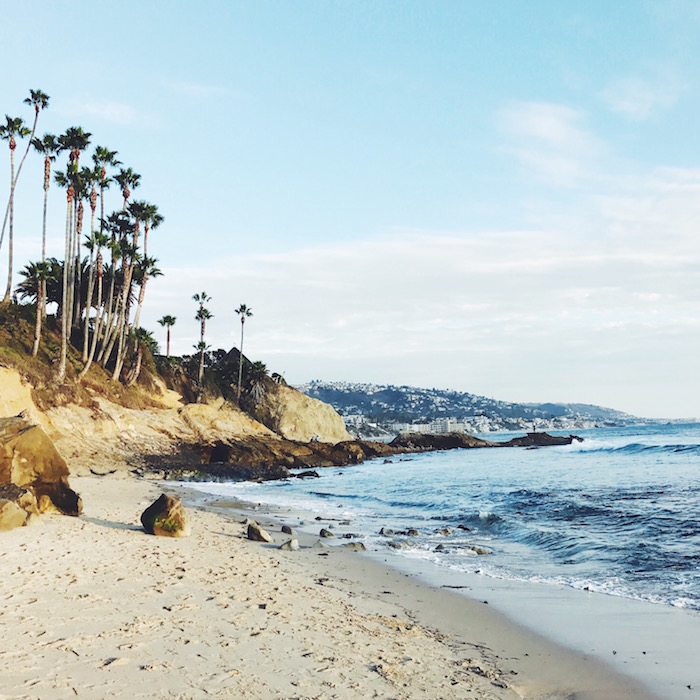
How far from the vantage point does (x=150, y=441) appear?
43.1 meters

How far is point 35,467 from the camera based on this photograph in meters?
15.7

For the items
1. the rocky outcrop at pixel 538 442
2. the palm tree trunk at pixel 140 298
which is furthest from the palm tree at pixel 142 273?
the rocky outcrop at pixel 538 442

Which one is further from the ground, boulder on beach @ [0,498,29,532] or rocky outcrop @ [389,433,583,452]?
boulder on beach @ [0,498,29,532]

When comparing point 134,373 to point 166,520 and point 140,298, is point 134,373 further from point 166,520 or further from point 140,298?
point 166,520

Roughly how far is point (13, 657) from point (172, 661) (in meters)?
1.65

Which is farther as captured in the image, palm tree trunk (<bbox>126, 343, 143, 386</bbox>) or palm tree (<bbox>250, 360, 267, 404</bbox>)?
palm tree (<bbox>250, 360, 267, 404</bbox>)

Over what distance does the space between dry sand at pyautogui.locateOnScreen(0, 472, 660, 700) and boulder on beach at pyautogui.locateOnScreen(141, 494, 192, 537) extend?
6.32ft

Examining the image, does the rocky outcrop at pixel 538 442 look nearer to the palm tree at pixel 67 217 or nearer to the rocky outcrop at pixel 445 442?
the rocky outcrop at pixel 445 442

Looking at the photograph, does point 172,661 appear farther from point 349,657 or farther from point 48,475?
point 48,475

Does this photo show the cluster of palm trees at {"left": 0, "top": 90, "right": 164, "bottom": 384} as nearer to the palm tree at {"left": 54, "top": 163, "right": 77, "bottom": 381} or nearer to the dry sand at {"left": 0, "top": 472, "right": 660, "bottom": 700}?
the palm tree at {"left": 54, "top": 163, "right": 77, "bottom": 381}

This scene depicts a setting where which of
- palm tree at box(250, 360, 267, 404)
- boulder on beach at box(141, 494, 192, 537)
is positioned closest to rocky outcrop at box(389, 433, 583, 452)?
palm tree at box(250, 360, 267, 404)

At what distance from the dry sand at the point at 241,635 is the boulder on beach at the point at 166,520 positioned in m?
1.92

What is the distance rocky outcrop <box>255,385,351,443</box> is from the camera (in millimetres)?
72688

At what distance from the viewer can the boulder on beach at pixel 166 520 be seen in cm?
1506
